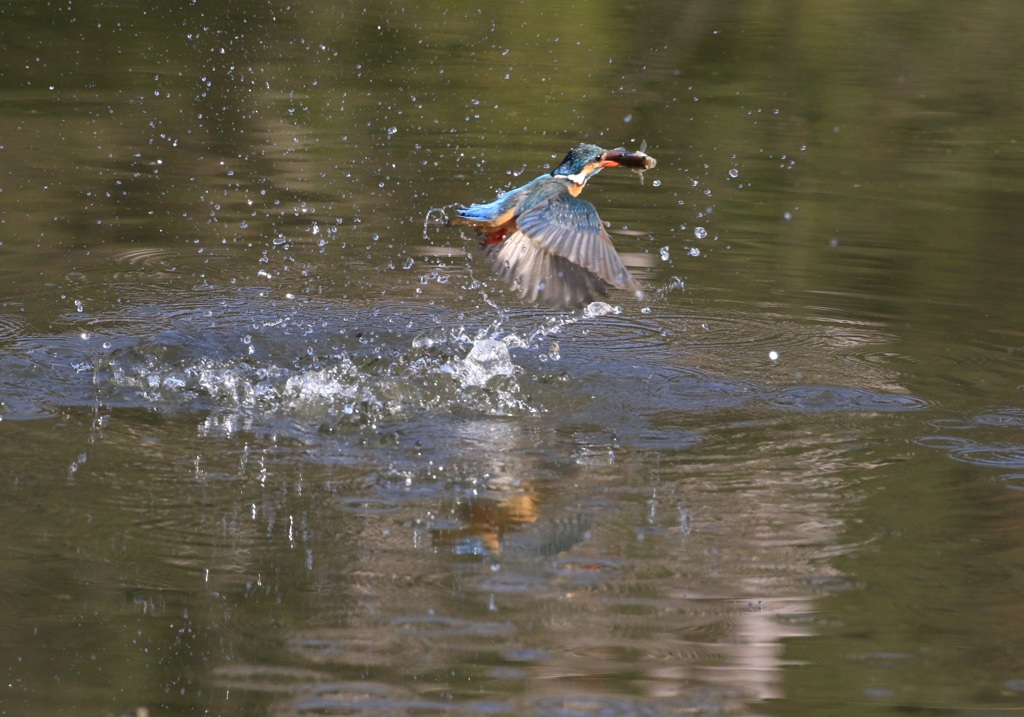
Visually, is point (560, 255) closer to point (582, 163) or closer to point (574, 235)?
point (574, 235)

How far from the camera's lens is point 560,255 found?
4.50m

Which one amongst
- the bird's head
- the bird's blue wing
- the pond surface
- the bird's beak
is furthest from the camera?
the bird's head

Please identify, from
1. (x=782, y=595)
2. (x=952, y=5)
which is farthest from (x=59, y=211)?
(x=952, y=5)

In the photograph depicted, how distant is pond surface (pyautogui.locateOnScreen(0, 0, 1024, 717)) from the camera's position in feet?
9.68

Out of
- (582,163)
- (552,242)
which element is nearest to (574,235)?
(552,242)

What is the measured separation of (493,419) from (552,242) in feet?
2.00

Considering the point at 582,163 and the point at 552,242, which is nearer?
the point at 552,242

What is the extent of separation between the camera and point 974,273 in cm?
614

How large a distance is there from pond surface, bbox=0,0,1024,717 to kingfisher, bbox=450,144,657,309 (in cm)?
29

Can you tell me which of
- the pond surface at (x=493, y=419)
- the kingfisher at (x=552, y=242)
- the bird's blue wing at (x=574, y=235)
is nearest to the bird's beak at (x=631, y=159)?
the kingfisher at (x=552, y=242)

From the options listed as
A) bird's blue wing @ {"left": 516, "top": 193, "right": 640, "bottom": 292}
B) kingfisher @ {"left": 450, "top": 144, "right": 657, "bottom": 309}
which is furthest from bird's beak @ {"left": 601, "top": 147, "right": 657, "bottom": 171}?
bird's blue wing @ {"left": 516, "top": 193, "right": 640, "bottom": 292}

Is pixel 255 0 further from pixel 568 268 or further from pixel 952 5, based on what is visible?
pixel 568 268

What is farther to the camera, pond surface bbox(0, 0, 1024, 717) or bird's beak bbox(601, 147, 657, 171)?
bird's beak bbox(601, 147, 657, 171)

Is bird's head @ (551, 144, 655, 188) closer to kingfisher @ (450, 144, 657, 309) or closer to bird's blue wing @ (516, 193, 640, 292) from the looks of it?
kingfisher @ (450, 144, 657, 309)
